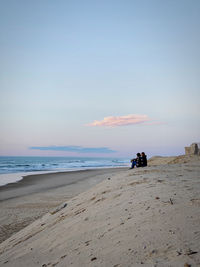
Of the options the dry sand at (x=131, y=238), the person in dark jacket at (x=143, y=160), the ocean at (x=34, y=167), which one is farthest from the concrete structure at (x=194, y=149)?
the dry sand at (x=131, y=238)

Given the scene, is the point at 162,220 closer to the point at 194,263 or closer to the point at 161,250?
the point at 161,250

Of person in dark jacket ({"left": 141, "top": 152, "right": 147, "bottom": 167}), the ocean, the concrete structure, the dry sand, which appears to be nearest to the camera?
the dry sand

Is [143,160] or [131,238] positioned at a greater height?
[143,160]

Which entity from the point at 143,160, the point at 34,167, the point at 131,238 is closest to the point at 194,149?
the point at 143,160

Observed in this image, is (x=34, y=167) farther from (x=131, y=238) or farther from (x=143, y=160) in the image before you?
(x=131, y=238)

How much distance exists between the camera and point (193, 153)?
21828mm

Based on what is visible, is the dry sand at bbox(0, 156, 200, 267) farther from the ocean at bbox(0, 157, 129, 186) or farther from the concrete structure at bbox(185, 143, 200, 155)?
the concrete structure at bbox(185, 143, 200, 155)

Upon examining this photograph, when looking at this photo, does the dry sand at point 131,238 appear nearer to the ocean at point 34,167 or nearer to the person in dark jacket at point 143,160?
the person in dark jacket at point 143,160

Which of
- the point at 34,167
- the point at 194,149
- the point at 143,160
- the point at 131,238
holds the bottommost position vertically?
the point at 34,167

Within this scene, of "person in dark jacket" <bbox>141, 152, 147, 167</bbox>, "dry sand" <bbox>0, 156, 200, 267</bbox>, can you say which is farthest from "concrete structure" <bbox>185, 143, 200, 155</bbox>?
"dry sand" <bbox>0, 156, 200, 267</bbox>

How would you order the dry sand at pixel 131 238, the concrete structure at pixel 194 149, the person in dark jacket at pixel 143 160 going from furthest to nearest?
1. the concrete structure at pixel 194 149
2. the person in dark jacket at pixel 143 160
3. the dry sand at pixel 131 238

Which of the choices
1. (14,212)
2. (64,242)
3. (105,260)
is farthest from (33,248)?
(14,212)

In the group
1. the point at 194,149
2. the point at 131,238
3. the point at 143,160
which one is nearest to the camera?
the point at 131,238

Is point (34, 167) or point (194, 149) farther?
point (34, 167)
